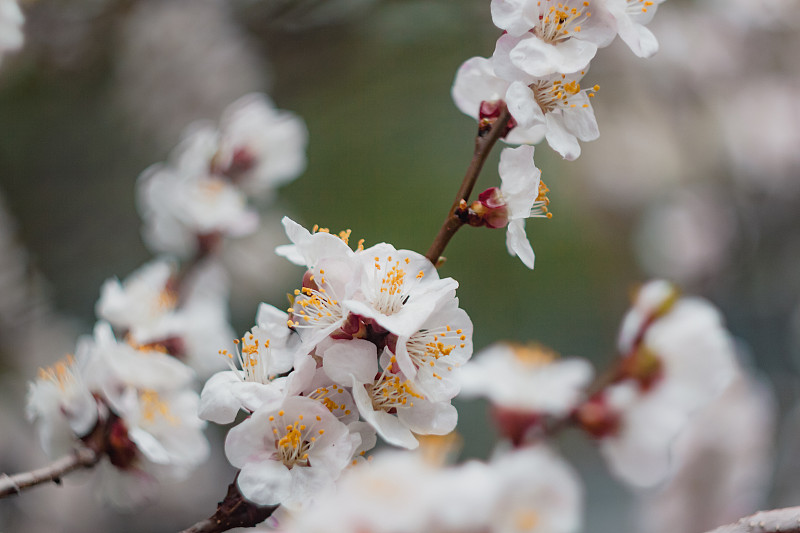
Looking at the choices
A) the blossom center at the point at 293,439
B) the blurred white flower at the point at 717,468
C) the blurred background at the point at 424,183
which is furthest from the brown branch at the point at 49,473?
the blurred white flower at the point at 717,468

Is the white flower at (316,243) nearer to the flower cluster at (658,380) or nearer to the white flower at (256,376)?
the white flower at (256,376)

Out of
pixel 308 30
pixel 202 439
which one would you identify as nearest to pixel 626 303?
pixel 308 30

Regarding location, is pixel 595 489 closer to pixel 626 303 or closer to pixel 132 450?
pixel 626 303

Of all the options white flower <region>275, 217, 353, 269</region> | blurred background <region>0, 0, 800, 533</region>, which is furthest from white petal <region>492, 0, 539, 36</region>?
blurred background <region>0, 0, 800, 533</region>

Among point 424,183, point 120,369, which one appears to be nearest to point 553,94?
point 120,369

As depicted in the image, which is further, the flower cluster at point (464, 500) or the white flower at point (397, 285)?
the flower cluster at point (464, 500)

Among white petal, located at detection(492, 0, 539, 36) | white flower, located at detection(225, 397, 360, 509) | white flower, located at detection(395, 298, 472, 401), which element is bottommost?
white flower, located at detection(225, 397, 360, 509)

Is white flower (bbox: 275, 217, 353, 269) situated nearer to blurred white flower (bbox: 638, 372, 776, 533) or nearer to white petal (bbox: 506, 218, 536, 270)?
white petal (bbox: 506, 218, 536, 270)
